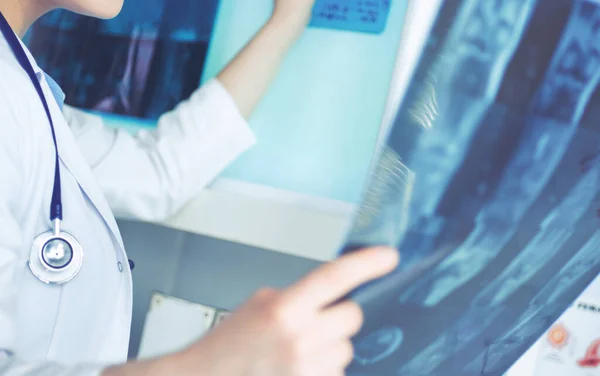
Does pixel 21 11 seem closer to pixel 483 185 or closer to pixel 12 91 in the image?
pixel 12 91

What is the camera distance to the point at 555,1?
381 millimetres

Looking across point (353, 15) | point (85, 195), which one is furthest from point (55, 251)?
point (353, 15)

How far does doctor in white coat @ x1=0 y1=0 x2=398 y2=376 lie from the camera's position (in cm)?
31

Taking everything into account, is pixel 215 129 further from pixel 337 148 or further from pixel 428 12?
pixel 428 12

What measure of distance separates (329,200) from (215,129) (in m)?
0.21

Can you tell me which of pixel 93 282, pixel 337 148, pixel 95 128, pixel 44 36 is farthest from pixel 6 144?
pixel 44 36

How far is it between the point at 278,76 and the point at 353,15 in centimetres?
15

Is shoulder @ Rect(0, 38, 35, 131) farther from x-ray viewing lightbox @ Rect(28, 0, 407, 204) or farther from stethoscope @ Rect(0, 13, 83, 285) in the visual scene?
x-ray viewing lightbox @ Rect(28, 0, 407, 204)

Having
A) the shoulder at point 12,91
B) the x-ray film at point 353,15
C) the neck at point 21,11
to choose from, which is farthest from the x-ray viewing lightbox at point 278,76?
the shoulder at point 12,91

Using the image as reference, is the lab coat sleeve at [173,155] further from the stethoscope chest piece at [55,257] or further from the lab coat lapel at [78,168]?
the stethoscope chest piece at [55,257]

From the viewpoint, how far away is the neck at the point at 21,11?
26.4 inches

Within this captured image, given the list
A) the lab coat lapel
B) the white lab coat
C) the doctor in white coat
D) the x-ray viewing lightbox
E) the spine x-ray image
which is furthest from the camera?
the spine x-ray image

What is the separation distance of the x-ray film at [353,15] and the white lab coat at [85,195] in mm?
195

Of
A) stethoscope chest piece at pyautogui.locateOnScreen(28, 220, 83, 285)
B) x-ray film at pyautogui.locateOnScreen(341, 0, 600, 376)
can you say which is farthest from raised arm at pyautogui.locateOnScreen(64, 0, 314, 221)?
x-ray film at pyautogui.locateOnScreen(341, 0, 600, 376)
